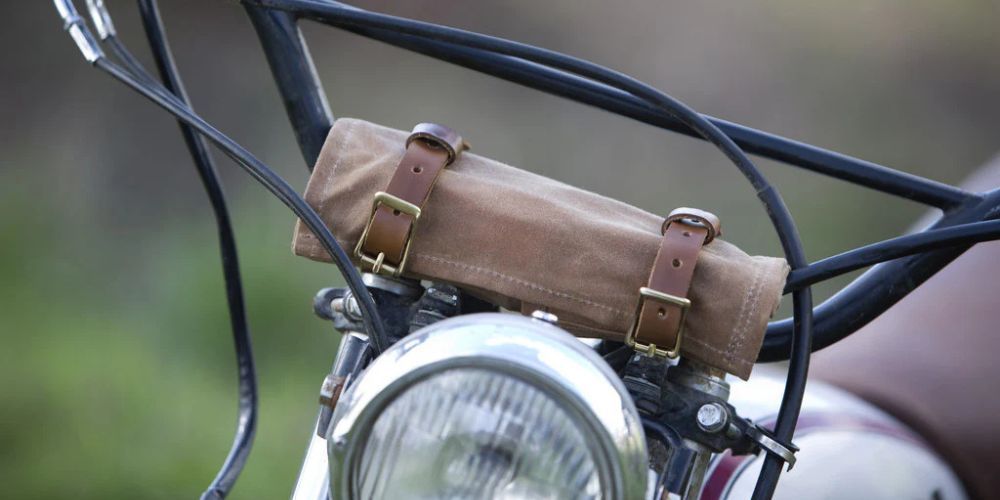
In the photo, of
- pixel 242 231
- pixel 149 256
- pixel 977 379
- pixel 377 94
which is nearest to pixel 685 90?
pixel 377 94

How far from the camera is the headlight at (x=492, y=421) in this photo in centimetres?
68

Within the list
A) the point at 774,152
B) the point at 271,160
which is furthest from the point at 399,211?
the point at 271,160

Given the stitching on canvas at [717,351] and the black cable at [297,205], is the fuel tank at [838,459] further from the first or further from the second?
the black cable at [297,205]

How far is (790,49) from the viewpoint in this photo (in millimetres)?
5660

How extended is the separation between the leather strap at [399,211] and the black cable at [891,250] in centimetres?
31

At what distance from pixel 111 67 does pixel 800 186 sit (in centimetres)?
428

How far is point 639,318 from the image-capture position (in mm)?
820

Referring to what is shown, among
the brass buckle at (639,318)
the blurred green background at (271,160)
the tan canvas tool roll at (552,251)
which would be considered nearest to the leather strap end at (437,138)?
the tan canvas tool roll at (552,251)

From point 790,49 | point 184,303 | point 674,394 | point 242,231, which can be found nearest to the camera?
point 674,394

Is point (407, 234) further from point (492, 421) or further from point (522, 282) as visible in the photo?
point (492, 421)

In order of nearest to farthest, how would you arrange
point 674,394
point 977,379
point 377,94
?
point 674,394
point 977,379
point 377,94

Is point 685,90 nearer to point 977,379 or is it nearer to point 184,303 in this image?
point 184,303

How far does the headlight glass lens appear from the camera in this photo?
0.69 m

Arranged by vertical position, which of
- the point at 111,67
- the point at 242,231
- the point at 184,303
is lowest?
the point at 111,67
